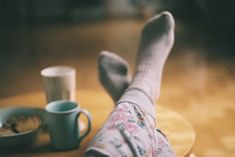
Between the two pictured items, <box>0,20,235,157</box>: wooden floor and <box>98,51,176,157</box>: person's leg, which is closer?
<box>98,51,176,157</box>: person's leg

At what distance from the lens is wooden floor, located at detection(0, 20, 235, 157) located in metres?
1.45

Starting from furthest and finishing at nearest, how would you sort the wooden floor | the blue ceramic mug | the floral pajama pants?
the wooden floor, the blue ceramic mug, the floral pajama pants

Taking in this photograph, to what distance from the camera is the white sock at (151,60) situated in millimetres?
739

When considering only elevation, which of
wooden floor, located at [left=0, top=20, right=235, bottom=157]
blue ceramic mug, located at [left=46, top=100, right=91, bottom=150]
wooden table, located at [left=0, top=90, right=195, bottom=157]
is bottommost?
wooden floor, located at [left=0, top=20, right=235, bottom=157]

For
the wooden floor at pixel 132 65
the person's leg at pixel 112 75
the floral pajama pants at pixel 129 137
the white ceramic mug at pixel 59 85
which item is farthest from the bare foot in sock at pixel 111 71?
the wooden floor at pixel 132 65

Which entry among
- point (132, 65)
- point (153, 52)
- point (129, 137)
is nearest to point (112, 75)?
point (153, 52)

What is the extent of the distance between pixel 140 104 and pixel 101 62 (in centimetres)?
28

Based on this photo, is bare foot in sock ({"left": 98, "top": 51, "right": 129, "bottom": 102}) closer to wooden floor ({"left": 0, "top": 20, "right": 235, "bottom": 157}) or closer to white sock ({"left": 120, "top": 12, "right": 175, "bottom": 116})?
white sock ({"left": 120, "top": 12, "right": 175, "bottom": 116})

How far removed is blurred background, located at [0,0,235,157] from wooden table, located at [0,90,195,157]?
1.52ft

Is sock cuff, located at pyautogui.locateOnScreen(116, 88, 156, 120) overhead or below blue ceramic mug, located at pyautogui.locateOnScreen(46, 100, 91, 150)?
overhead

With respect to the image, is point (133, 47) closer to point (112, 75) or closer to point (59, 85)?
point (112, 75)

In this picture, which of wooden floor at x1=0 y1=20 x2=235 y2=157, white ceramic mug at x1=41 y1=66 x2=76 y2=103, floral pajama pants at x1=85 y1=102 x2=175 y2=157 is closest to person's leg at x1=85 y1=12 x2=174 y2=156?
floral pajama pants at x1=85 y1=102 x2=175 y2=157

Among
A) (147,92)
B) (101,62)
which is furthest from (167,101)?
Answer: (147,92)

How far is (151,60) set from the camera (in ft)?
3.07
